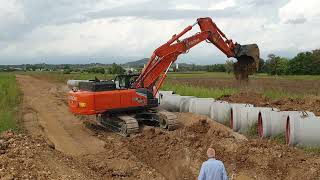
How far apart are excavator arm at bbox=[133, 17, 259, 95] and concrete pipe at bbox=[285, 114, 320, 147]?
5.85 m

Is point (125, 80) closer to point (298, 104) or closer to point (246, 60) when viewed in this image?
point (246, 60)

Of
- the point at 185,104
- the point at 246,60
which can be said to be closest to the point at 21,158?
the point at 185,104

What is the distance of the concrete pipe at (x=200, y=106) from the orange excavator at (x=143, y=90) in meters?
1.76

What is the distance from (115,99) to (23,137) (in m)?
3.29

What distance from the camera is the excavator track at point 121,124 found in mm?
15508

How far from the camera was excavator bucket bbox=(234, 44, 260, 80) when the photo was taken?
58.2ft

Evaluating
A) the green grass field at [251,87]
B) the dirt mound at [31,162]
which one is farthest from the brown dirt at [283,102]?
the dirt mound at [31,162]

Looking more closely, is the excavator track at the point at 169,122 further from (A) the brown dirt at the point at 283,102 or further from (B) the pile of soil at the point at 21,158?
(B) the pile of soil at the point at 21,158

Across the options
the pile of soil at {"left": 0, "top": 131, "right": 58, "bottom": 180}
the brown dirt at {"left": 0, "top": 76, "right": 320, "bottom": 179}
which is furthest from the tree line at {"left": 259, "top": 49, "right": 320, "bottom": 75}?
the pile of soil at {"left": 0, "top": 131, "right": 58, "bottom": 180}

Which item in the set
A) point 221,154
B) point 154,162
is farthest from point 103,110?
point 221,154

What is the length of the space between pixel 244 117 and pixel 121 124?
14.0 feet

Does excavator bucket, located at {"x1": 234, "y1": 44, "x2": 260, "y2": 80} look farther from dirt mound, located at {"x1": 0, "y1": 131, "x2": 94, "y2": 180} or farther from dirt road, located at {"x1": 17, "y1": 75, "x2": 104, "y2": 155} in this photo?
dirt mound, located at {"x1": 0, "y1": 131, "x2": 94, "y2": 180}

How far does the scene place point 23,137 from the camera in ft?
47.0

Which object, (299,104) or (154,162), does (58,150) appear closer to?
(154,162)
